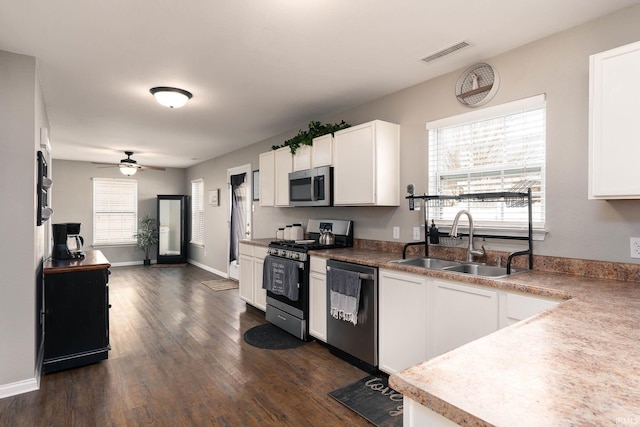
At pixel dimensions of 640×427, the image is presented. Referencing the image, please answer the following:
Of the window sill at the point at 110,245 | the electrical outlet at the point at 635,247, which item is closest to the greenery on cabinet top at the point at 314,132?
the electrical outlet at the point at 635,247

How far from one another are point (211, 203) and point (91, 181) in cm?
293

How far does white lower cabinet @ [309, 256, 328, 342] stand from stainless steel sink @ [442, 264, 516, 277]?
119 cm

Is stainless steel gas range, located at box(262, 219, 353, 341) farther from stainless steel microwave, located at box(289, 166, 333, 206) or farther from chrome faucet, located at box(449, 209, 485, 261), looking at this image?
chrome faucet, located at box(449, 209, 485, 261)

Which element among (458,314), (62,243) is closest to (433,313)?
(458,314)

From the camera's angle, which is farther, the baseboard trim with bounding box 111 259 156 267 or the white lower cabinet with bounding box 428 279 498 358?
the baseboard trim with bounding box 111 259 156 267

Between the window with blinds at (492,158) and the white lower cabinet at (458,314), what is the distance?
0.73 meters

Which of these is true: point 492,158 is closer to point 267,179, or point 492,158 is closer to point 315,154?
point 315,154

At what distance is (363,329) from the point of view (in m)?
2.97

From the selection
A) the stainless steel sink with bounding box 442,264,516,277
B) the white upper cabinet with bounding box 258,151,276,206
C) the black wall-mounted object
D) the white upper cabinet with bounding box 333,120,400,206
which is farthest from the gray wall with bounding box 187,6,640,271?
the black wall-mounted object

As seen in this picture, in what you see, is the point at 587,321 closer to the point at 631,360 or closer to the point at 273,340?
the point at 631,360

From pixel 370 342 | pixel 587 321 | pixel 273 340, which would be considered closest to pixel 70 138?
pixel 273 340

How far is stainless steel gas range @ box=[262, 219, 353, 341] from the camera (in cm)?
364

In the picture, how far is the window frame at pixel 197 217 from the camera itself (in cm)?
841

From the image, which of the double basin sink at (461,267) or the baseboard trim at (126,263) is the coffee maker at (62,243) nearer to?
the double basin sink at (461,267)
